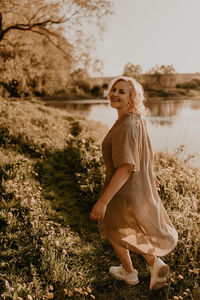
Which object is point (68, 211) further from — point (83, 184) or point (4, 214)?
point (4, 214)

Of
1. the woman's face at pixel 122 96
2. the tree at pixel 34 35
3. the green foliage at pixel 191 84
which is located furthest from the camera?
the green foliage at pixel 191 84

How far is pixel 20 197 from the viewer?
12.1 feet

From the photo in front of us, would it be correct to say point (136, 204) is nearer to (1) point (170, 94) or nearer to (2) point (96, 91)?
(1) point (170, 94)

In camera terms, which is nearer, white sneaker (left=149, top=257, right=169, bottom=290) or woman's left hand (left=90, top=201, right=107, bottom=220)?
woman's left hand (left=90, top=201, right=107, bottom=220)

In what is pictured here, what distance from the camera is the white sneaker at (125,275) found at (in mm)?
2695

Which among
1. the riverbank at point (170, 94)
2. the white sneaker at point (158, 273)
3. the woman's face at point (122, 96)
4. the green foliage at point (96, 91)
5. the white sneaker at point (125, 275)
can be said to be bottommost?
the white sneaker at point (125, 275)

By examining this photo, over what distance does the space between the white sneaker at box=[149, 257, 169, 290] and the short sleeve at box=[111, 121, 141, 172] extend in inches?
41.4

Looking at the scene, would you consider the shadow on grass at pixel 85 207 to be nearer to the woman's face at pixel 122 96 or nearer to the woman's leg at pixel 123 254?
the woman's leg at pixel 123 254

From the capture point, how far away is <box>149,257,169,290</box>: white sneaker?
2.41 metres

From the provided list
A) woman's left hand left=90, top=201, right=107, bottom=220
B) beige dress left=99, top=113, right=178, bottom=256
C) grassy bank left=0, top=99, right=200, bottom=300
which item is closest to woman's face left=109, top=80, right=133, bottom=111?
beige dress left=99, top=113, right=178, bottom=256

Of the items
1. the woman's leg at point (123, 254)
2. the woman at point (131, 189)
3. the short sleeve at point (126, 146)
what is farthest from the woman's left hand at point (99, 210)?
the woman's leg at point (123, 254)

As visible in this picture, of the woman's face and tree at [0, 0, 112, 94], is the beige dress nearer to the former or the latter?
the woman's face

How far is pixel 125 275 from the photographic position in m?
2.72

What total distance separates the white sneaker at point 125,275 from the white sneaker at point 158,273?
0.70 ft
